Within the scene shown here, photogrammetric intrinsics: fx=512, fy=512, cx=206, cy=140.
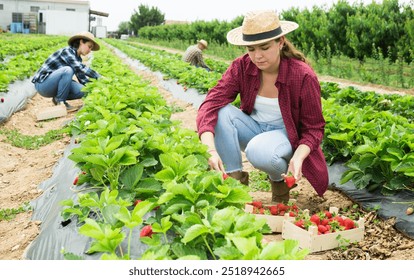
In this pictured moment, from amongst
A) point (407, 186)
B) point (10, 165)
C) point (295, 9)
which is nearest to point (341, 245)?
point (407, 186)

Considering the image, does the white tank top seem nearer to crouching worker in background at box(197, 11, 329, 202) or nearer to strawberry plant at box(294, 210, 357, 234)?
crouching worker in background at box(197, 11, 329, 202)

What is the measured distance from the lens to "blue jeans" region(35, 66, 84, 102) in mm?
7547

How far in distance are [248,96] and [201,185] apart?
1.55 metres

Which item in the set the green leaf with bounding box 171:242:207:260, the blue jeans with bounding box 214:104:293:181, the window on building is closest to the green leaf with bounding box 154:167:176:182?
the green leaf with bounding box 171:242:207:260

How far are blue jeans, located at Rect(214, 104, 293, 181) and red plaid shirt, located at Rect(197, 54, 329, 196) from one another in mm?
A: 78

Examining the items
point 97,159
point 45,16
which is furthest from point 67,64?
point 45,16

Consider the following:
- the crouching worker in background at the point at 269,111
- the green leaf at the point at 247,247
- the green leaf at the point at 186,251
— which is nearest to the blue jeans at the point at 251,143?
the crouching worker in background at the point at 269,111

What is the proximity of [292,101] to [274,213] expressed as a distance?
30.8 inches

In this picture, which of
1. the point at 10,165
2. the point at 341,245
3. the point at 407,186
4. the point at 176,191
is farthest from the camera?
the point at 10,165

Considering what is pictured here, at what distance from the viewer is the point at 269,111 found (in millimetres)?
3736

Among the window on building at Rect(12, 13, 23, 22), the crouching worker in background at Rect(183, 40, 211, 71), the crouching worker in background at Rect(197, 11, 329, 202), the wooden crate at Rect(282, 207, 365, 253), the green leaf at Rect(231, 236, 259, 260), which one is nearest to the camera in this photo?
the green leaf at Rect(231, 236, 259, 260)

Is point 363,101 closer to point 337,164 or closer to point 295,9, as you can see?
point 337,164

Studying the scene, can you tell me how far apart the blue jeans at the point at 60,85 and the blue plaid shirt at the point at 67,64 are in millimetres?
88

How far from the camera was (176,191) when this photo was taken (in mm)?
2189
